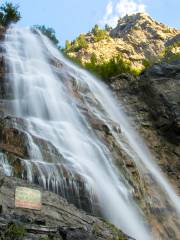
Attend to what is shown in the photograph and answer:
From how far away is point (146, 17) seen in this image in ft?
285

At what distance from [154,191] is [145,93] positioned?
35.2ft

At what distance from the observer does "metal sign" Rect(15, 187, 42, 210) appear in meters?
10.4

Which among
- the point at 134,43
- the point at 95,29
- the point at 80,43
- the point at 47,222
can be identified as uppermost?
the point at 95,29

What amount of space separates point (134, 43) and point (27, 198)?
212 ft

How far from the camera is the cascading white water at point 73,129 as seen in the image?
15.2 metres

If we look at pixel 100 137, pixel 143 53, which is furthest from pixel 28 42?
pixel 143 53

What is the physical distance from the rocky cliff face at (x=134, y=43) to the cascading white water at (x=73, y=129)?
2724cm

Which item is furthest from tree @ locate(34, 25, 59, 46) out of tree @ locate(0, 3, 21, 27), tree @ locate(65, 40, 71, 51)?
tree @ locate(65, 40, 71, 51)

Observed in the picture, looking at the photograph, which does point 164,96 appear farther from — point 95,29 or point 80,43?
point 95,29

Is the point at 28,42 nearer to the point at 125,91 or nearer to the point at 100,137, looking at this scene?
the point at 125,91

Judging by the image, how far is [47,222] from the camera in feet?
35.0

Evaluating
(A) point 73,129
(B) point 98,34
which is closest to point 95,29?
(B) point 98,34

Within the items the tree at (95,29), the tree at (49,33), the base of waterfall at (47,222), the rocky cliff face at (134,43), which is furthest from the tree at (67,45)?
the base of waterfall at (47,222)

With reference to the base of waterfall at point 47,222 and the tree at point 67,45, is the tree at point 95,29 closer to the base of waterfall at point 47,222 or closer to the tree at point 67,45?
the tree at point 67,45
